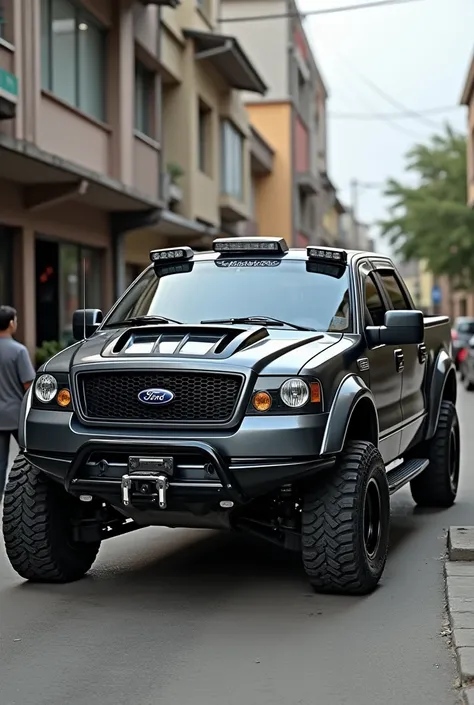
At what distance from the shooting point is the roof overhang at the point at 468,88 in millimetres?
38681

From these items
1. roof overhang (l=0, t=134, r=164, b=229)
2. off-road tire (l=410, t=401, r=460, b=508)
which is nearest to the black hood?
off-road tire (l=410, t=401, r=460, b=508)

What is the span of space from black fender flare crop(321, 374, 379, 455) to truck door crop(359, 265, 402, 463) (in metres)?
0.58

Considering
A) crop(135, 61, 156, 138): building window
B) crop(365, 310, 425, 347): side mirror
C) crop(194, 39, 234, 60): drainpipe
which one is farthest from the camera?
crop(194, 39, 234, 60): drainpipe

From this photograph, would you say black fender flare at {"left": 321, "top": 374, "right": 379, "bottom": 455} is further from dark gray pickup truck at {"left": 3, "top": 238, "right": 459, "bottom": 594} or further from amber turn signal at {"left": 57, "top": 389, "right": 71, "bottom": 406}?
amber turn signal at {"left": 57, "top": 389, "right": 71, "bottom": 406}

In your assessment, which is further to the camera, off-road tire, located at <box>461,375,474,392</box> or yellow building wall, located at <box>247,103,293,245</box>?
yellow building wall, located at <box>247,103,293,245</box>

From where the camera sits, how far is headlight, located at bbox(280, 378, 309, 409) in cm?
635

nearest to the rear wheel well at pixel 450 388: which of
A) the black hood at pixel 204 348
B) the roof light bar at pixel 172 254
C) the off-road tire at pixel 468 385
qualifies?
the roof light bar at pixel 172 254

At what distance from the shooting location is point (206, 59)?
2892 cm

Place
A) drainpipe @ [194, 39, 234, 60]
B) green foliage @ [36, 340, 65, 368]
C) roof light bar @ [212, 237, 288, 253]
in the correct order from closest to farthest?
roof light bar @ [212, 237, 288, 253]
green foliage @ [36, 340, 65, 368]
drainpipe @ [194, 39, 234, 60]

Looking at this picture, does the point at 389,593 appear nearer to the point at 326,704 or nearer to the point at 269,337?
the point at 269,337

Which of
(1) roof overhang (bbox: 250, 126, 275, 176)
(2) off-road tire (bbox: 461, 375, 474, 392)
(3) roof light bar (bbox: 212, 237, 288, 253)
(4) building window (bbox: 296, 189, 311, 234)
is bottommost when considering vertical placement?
(2) off-road tire (bbox: 461, 375, 474, 392)

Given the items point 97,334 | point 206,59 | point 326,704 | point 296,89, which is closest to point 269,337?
point 97,334

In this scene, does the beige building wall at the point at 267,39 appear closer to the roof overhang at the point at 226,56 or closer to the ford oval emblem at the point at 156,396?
the roof overhang at the point at 226,56

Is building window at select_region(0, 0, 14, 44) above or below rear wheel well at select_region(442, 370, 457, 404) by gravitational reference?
above
